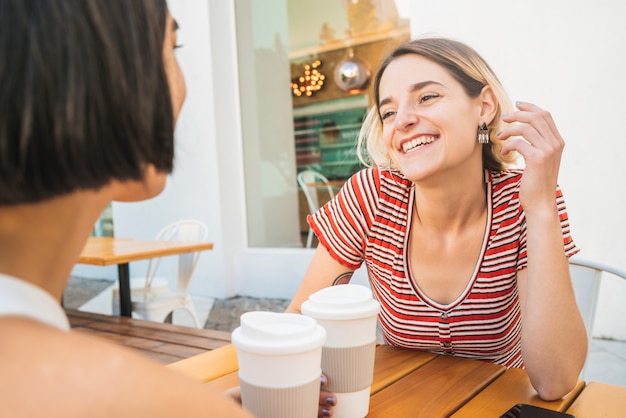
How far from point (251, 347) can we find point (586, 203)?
11.0 feet

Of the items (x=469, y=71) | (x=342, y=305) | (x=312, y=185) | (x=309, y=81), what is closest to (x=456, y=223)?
(x=469, y=71)

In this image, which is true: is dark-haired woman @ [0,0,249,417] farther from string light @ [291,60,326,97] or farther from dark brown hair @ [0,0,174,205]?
string light @ [291,60,326,97]

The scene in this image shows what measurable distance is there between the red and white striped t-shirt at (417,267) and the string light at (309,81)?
3.83 meters

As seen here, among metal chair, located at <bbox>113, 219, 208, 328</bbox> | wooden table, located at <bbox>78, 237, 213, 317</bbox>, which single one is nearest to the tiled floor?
metal chair, located at <bbox>113, 219, 208, 328</bbox>

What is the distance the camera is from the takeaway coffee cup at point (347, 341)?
749mm

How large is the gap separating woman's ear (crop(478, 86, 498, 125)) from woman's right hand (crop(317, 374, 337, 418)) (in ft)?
3.16

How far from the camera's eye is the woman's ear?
1459mm

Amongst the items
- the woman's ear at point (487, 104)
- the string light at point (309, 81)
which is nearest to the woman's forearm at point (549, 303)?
the woman's ear at point (487, 104)

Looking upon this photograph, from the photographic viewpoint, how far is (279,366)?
2.08ft

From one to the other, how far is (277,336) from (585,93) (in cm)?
336

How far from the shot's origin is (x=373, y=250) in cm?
144

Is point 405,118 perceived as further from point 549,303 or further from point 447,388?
point 447,388

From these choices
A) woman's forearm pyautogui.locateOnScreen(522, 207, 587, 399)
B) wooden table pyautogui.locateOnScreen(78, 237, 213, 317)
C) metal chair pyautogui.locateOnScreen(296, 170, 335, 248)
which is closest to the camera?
woman's forearm pyautogui.locateOnScreen(522, 207, 587, 399)

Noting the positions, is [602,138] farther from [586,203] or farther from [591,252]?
[591,252]
